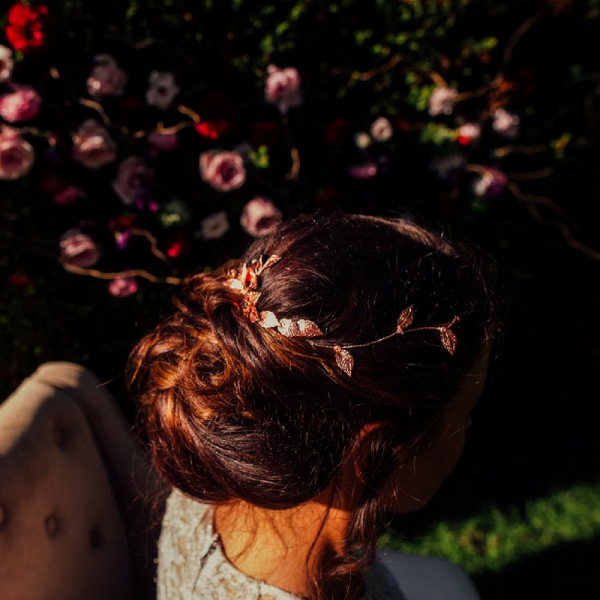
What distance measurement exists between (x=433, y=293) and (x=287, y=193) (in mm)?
1518

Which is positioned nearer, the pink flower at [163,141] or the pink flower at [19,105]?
the pink flower at [19,105]

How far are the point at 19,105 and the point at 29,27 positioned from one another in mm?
275

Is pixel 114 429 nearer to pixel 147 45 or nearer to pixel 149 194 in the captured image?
pixel 149 194

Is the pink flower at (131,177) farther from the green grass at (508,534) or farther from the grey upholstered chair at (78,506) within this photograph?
the green grass at (508,534)

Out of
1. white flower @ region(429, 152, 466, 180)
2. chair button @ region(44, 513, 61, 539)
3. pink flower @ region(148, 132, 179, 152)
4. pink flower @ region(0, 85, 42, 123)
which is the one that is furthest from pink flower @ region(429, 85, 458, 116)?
chair button @ region(44, 513, 61, 539)

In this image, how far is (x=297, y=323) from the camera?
0.93 metres

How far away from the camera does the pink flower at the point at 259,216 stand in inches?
91.7

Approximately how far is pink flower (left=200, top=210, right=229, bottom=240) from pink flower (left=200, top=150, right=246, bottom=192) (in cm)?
15

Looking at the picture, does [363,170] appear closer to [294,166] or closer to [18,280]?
[294,166]

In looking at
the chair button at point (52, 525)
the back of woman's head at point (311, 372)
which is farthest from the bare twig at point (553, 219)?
the chair button at point (52, 525)

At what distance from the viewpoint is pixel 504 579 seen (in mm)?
2453

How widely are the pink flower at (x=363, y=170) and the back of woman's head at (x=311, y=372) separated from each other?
1399mm

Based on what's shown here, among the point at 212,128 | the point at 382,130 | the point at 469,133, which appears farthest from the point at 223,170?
the point at 469,133

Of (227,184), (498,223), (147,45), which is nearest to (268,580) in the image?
(227,184)
